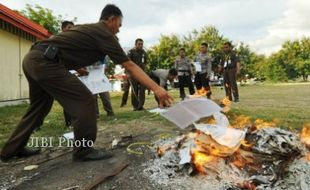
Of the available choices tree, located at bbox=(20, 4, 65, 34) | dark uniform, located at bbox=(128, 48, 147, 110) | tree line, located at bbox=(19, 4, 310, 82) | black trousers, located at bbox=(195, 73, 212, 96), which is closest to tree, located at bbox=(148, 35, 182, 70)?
tree line, located at bbox=(19, 4, 310, 82)

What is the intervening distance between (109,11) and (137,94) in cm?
650

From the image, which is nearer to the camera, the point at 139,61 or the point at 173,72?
the point at 139,61

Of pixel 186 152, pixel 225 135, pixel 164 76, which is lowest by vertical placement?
pixel 186 152

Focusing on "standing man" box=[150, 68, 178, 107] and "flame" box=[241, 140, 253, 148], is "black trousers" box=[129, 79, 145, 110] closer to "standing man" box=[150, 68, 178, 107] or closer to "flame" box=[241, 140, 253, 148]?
"standing man" box=[150, 68, 178, 107]

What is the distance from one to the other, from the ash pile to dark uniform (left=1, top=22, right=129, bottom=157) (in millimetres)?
929

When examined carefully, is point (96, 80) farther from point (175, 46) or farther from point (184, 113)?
point (175, 46)

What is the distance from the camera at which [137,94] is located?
11.2 m

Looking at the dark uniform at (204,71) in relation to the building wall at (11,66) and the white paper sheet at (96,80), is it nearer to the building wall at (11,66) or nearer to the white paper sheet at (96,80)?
the white paper sheet at (96,80)

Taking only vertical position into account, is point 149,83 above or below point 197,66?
below

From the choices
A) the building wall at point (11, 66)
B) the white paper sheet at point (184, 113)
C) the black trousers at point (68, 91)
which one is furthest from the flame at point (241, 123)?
the building wall at point (11, 66)

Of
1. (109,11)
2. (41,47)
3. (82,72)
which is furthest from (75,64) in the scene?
(82,72)

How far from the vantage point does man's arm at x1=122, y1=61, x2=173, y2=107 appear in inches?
164

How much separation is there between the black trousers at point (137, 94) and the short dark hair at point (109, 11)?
5.78m

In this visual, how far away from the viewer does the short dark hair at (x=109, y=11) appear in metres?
4.80
